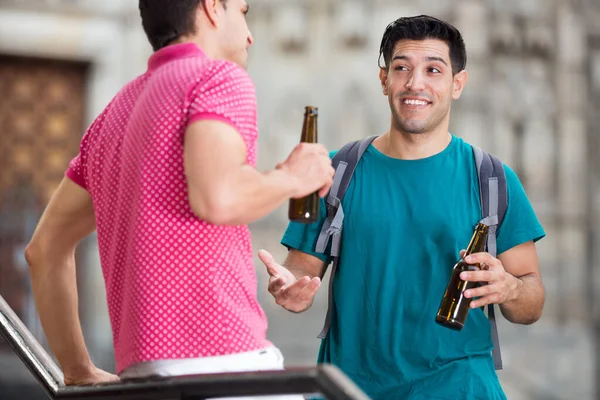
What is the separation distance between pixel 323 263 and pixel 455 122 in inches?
324

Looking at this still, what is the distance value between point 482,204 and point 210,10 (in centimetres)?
121

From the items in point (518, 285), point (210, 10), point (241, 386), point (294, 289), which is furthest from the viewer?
point (518, 285)

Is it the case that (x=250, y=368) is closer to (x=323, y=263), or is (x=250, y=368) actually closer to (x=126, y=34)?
(x=323, y=263)

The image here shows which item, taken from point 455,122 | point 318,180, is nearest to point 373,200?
point 318,180

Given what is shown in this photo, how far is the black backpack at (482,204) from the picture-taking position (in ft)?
9.30

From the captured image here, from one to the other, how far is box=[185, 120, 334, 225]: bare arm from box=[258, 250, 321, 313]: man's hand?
2.00 ft

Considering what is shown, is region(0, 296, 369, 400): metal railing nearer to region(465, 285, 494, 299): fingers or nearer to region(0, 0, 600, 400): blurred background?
region(465, 285, 494, 299): fingers

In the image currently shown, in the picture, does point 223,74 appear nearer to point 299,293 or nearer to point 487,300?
point 299,293

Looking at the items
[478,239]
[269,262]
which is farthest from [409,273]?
[269,262]

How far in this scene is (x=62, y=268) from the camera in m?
2.17

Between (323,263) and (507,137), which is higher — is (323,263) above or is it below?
below

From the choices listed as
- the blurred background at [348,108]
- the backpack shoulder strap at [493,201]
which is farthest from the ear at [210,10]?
the blurred background at [348,108]

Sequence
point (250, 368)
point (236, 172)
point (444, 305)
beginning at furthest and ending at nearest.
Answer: point (444, 305)
point (250, 368)
point (236, 172)

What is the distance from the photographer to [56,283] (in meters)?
2.16
